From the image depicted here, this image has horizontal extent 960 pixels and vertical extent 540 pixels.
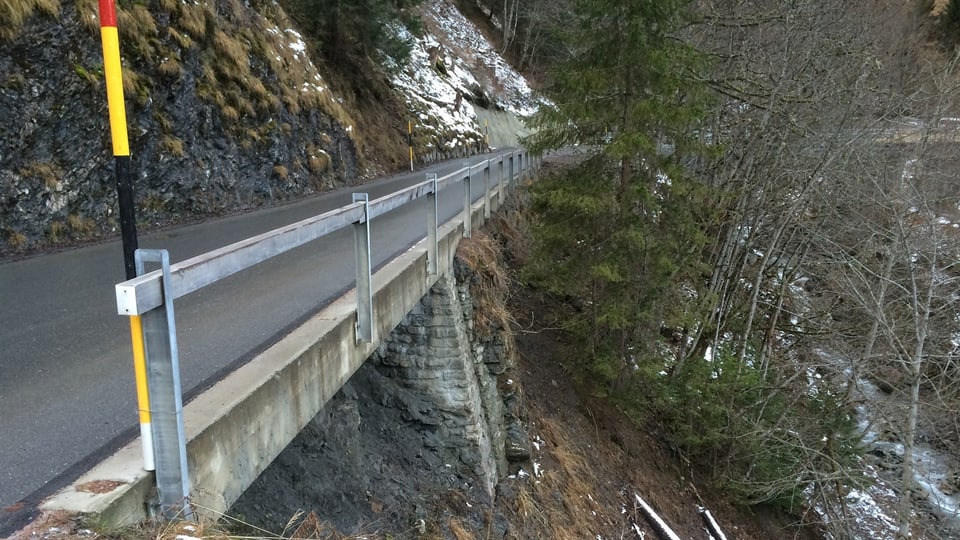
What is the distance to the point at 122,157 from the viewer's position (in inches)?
134

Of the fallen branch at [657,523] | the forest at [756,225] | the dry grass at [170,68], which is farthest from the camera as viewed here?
the dry grass at [170,68]

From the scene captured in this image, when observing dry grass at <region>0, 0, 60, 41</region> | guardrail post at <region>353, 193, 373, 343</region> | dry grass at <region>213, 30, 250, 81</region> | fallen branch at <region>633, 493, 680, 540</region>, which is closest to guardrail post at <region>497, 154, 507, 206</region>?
dry grass at <region>213, 30, 250, 81</region>

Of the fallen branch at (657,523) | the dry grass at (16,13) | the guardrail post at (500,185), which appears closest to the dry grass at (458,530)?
the fallen branch at (657,523)

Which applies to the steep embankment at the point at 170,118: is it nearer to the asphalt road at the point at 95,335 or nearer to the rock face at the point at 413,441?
the asphalt road at the point at 95,335

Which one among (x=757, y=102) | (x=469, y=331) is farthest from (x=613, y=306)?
(x=757, y=102)

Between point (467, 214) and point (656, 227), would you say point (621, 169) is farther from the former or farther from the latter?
point (467, 214)

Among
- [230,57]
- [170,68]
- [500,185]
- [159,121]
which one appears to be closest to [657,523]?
[500,185]

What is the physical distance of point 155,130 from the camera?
8.86 m

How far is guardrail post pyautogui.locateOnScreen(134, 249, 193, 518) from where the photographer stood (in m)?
2.05

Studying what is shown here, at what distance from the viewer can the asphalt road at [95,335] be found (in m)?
2.75

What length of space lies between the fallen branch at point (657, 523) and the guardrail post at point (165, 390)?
7.80 metres

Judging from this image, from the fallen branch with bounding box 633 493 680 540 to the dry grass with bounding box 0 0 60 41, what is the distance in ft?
33.0

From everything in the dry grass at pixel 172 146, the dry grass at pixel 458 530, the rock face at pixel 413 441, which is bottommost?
the dry grass at pixel 458 530

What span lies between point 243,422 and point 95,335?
2.09 meters
